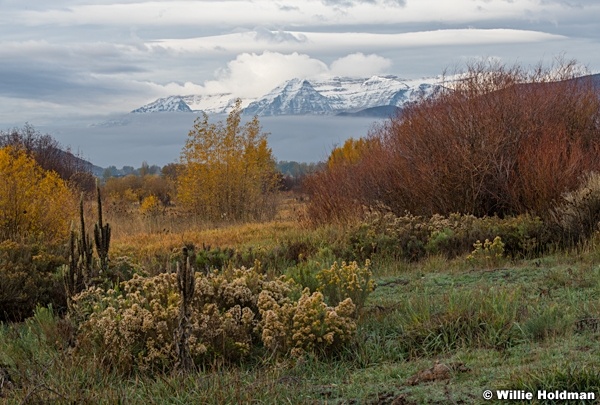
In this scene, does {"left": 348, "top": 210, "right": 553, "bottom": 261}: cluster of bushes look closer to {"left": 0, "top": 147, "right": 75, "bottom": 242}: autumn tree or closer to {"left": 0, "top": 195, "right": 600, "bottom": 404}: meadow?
{"left": 0, "top": 195, "right": 600, "bottom": 404}: meadow

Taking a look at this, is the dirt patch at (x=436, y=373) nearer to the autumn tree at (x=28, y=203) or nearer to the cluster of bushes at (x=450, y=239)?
the cluster of bushes at (x=450, y=239)

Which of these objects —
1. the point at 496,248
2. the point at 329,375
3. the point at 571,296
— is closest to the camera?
the point at 329,375

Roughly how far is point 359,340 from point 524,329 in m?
1.23

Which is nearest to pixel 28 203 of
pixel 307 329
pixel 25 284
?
pixel 25 284

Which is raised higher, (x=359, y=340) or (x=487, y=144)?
(x=487, y=144)

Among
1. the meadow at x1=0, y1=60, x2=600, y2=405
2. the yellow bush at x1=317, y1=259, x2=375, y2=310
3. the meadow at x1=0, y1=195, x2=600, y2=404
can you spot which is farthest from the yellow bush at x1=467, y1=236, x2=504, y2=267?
the yellow bush at x1=317, y1=259, x2=375, y2=310

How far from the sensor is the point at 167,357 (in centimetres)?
508

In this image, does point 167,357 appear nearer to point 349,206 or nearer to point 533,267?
point 533,267

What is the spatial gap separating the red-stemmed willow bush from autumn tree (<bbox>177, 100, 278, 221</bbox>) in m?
6.89

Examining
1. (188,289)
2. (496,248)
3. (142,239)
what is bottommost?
(142,239)

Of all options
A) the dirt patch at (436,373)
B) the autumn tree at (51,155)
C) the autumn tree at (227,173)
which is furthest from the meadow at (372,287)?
the autumn tree at (51,155)

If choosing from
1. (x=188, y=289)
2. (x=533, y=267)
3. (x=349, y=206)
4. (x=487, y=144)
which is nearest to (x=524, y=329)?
(x=188, y=289)

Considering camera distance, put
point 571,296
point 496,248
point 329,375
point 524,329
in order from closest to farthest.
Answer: point 329,375 < point 524,329 < point 571,296 < point 496,248

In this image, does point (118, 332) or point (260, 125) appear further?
point (260, 125)
